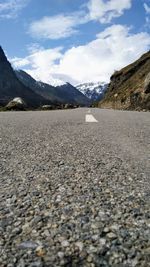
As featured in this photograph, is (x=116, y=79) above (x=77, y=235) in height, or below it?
above

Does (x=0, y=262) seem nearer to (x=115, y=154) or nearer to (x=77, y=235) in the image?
(x=77, y=235)

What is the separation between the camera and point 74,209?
297 cm

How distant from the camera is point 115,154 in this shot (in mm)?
5555

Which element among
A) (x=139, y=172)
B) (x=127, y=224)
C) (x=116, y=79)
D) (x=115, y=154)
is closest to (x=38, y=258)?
(x=127, y=224)

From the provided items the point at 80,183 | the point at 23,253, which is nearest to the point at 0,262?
the point at 23,253

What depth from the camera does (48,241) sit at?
238 centimetres

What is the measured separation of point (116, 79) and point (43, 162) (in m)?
88.5

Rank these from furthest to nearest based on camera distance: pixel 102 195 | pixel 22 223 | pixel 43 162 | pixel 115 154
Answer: pixel 115 154
pixel 43 162
pixel 102 195
pixel 22 223

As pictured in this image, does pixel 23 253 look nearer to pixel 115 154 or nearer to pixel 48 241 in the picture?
pixel 48 241

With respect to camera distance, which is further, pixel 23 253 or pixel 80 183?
pixel 80 183

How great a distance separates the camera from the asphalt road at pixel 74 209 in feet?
7.30

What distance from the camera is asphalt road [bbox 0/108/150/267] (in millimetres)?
2227

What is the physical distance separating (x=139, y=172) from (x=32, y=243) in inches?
89.6

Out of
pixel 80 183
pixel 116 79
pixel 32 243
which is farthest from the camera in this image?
pixel 116 79
